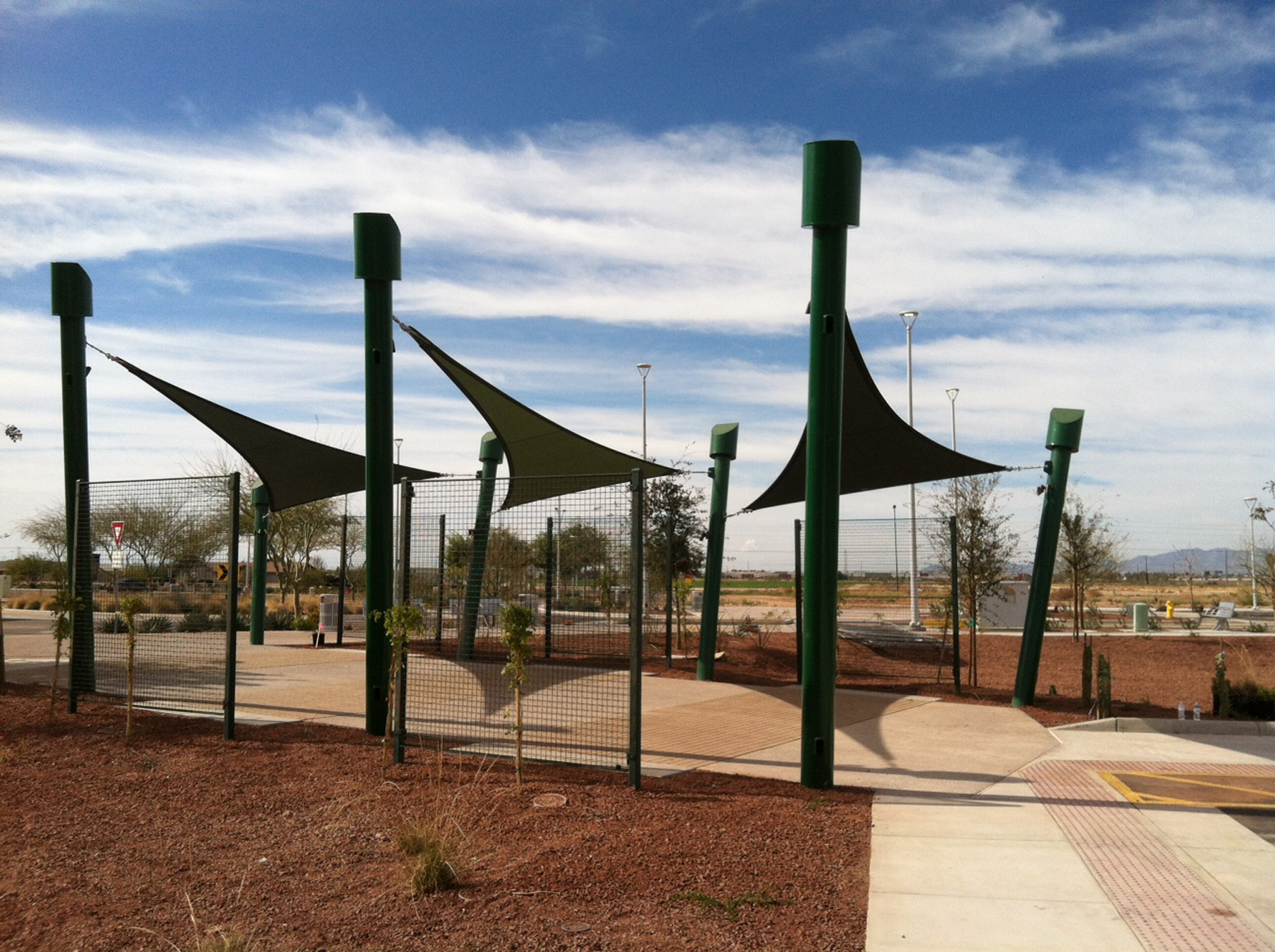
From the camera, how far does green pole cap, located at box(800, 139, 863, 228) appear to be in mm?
6953

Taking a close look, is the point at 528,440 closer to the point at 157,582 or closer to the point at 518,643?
the point at 157,582

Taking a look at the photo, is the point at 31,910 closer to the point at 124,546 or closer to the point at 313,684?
the point at 124,546

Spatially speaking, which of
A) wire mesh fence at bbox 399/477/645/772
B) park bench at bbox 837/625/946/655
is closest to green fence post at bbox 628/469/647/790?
wire mesh fence at bbox 399/477/645/772

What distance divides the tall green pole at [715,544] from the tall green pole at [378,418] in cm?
553

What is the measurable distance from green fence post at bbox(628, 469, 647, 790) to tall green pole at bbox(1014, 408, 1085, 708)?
5.70 meters

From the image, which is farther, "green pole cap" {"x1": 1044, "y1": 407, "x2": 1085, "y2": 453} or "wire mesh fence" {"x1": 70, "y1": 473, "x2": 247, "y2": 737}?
"green pole cap" {"x1": 1044, "y1": 407, "x2": 1085, "y2": 453}

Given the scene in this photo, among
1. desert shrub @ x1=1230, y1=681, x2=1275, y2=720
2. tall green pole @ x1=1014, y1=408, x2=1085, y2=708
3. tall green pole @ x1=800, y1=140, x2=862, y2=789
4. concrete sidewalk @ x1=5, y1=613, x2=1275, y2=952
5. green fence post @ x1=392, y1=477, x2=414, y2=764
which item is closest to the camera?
concrete sidewalk @ x1=5, y1=613, x2=1275, y2=952

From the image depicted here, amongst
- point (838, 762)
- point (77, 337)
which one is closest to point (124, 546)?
point (77, 337)

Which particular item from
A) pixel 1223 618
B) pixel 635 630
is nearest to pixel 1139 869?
pixel 635 630

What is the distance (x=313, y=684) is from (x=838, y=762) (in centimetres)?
723

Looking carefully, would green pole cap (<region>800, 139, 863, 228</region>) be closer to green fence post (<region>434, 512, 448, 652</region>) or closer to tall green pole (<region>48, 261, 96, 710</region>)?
green fence post (<region>434, 512, 448, 652</region>)

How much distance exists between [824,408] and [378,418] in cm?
392

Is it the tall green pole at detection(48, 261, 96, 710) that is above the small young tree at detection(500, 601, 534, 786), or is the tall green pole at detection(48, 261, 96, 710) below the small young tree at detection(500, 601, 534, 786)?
above

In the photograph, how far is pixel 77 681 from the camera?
10.6 metres
